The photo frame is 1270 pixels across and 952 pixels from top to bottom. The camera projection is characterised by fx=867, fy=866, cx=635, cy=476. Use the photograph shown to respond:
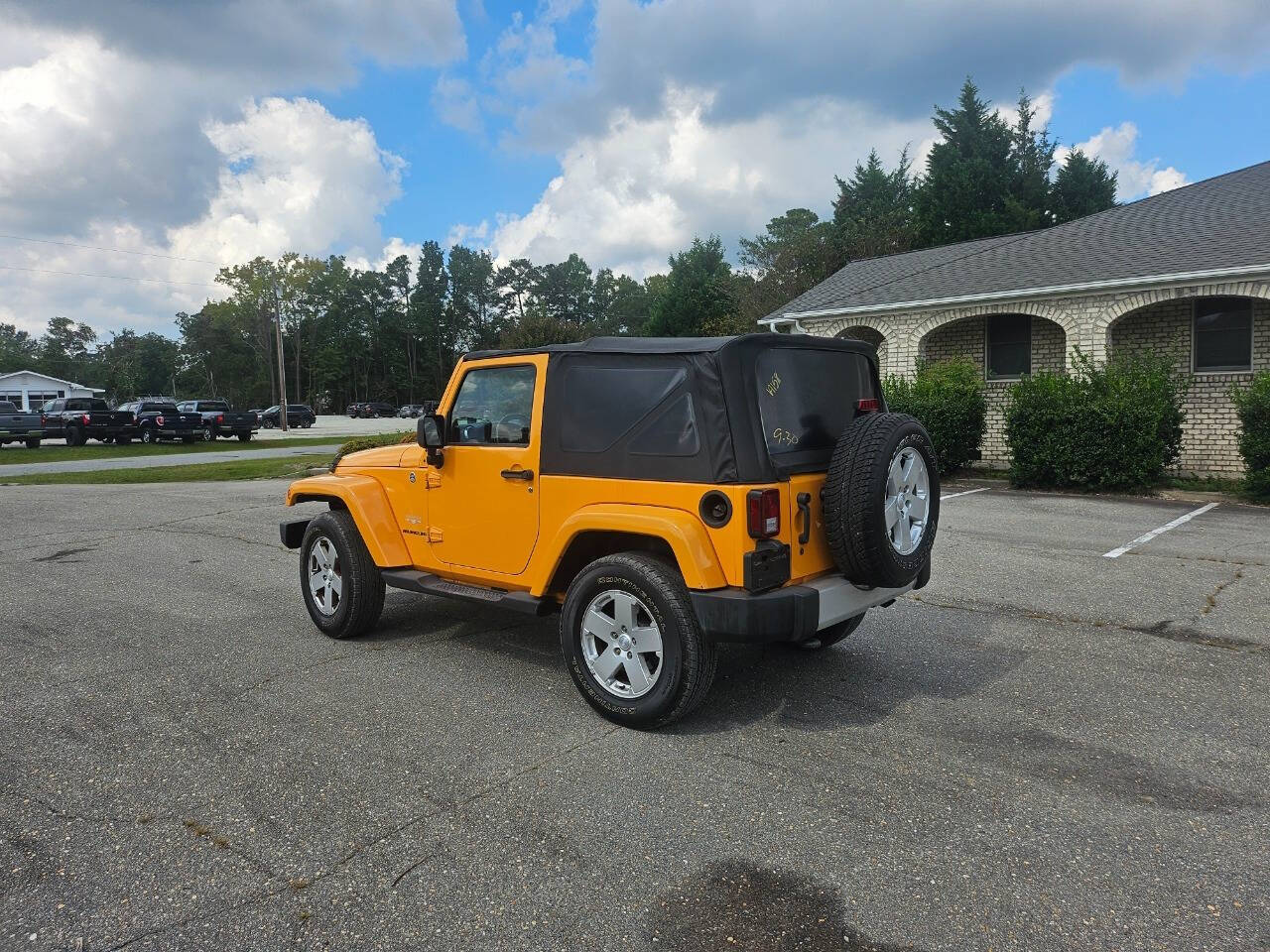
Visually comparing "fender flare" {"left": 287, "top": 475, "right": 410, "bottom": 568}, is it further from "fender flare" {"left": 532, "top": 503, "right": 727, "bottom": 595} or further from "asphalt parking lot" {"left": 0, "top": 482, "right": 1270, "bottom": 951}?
"fender flare" {"left": 532, "top": 503, "right": 727, "bottom": 595}

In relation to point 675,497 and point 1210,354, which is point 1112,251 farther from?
point 675,497

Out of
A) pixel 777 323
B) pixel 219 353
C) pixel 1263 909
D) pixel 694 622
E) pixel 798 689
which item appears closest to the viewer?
pixel 1263 909

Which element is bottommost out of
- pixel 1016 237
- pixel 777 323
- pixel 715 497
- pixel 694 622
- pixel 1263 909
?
pixel 1263 909

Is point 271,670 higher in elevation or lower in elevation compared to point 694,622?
lower

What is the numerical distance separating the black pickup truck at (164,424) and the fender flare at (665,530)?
106 feet

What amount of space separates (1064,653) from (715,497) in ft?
9.16

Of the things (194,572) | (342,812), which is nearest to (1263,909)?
(342,812)

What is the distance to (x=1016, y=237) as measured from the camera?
20.2 meters

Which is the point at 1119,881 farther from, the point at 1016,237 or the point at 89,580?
the point at 1016,237

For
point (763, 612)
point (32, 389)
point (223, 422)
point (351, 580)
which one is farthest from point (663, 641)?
point (32, 389)

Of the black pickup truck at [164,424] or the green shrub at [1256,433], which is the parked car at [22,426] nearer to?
the black pickup truck at [164,424]

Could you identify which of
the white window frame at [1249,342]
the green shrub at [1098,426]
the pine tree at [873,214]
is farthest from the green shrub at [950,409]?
the pine tree at [873,214]

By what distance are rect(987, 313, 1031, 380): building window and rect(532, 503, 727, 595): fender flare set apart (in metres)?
15.4

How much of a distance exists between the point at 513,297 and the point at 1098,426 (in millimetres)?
96616
